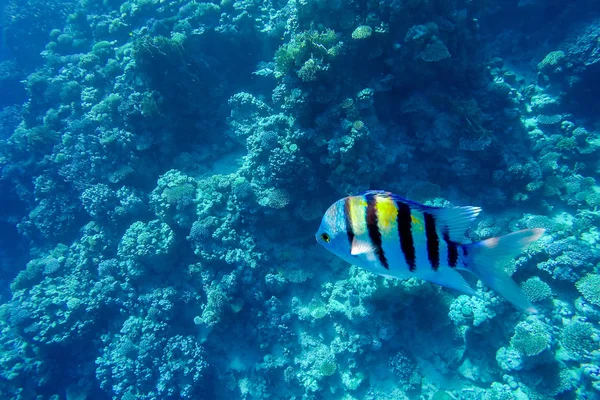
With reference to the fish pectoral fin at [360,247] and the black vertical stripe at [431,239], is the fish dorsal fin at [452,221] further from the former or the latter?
the fish pectoral fin at [360,247]

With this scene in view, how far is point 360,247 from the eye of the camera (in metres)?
1.79

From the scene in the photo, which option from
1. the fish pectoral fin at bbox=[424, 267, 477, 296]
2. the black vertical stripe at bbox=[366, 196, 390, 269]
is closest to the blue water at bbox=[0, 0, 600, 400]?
the fish pectoral fin at bbox=[424, 267, 477, 296]

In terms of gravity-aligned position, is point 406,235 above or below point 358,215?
below

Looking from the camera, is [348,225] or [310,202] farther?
[310,202]

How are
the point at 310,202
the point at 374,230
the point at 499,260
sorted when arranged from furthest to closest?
the point at 310,202, the point at 374,230, the point at 499,260

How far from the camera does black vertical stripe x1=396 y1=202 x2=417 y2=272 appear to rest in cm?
167

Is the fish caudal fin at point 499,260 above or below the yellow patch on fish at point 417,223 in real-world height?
below

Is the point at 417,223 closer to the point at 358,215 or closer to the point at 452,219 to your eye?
the point at 452,219

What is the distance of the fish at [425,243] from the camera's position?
5.30 ft

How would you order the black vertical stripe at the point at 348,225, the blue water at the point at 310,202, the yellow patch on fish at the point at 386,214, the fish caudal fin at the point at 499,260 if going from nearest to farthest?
the fish caudal fin at the point at 499,260 → the yellow patch on fish at the point at 386,214 → the black vertical stripe at the point at 348,225 → the blue water at the point at 310,202

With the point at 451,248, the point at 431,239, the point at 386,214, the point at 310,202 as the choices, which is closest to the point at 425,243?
the point at 431,239

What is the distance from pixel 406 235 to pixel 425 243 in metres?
0.10

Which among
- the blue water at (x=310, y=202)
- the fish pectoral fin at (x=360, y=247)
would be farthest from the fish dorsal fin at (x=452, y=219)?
the blue water at (x=310, y=202)

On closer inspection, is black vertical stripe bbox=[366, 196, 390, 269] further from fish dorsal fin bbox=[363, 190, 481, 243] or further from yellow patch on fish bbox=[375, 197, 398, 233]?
fish dorsal fin bbox=[363, 190, 481, 243]
